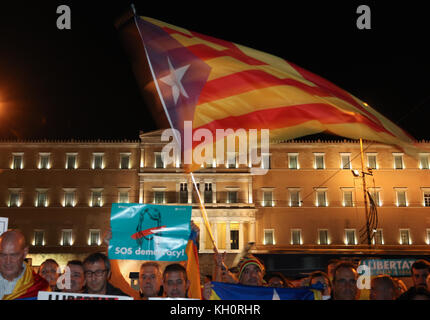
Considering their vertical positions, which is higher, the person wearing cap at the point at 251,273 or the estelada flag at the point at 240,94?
the estelada flag at the point at 240,94

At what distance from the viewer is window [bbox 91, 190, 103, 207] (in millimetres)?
40500

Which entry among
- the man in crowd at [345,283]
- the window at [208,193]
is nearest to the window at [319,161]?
the window at [208,193]

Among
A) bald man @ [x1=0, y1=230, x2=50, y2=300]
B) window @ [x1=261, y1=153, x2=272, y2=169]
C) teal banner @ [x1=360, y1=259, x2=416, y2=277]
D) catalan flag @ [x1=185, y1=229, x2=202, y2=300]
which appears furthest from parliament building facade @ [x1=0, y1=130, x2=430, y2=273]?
bald man @ [x1=0, y1=230, x2=50, y2=300]

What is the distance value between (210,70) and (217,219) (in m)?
33.8

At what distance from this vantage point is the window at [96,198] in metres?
40.5

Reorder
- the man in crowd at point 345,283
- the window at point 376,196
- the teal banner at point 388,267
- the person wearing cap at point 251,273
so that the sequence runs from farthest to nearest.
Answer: the window at point 376,196 → the teal banner at point 388,267 → the person wearing cap at point 251,273 → the man in crowd at point 345,283

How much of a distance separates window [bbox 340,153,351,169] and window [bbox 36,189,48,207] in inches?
1055

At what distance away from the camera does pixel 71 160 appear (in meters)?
41.6

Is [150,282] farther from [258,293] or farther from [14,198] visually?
[14,198]

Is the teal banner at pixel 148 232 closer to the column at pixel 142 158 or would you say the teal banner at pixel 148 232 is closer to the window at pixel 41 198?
the column at pixel 142 158

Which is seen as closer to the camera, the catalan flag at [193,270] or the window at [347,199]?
the catalan flag at [193,270]

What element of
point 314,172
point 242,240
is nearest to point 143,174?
point 242,240

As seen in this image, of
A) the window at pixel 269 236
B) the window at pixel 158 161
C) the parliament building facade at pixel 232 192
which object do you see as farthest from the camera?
the window at pixel 158 161

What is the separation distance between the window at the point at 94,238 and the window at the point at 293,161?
18.0m
